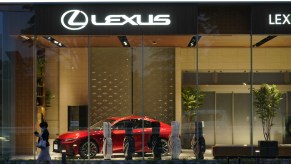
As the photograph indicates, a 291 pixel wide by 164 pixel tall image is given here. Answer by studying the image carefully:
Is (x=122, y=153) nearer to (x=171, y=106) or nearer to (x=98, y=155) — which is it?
(x=98, y=155)

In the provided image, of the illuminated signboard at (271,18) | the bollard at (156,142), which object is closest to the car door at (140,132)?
the bollard at (156,142)

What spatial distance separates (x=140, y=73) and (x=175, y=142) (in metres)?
2.58

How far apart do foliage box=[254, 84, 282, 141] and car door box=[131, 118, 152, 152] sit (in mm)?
3708

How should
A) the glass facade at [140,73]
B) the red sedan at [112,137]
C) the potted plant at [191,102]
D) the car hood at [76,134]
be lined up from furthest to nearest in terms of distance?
the potted plant at [191,102] → the glass facade at [140,73] → the car hood at [76,134] → the red sedan at [112,137]

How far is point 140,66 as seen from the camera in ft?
71.6

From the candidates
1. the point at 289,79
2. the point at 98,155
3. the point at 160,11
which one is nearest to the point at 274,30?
the point at 289,79

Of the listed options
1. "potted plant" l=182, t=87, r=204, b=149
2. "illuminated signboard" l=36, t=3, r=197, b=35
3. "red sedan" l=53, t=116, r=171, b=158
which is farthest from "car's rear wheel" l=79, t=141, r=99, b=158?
"illuminated signboard" l=36, t=3, r=197, b=35

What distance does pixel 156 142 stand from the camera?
21.4 meters

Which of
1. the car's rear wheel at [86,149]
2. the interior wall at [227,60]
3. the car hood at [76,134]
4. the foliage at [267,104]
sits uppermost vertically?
the interior wall at [227,60]

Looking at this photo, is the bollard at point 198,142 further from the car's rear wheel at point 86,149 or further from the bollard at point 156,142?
the car's rear wheel at point 86,149

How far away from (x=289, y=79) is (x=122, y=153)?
6.14 meters

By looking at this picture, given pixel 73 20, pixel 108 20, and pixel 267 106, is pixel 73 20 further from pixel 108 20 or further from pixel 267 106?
pixel 267 106

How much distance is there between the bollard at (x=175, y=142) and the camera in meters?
21.3

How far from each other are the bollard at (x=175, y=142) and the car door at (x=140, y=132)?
2.42 feet
